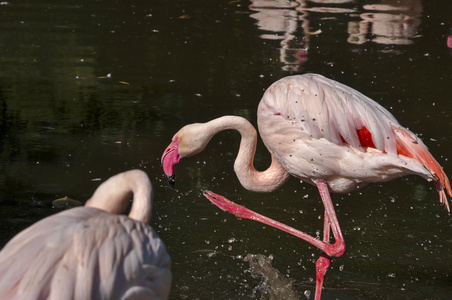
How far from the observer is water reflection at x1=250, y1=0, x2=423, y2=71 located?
8945 mm

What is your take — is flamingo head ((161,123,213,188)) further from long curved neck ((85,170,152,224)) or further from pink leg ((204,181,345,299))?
long curved neck ((85,170,152,224))

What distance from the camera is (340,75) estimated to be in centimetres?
766

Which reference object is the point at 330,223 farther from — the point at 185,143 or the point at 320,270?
the point at 185,143

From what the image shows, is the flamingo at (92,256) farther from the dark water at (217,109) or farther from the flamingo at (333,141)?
the flamingo at (333,141)

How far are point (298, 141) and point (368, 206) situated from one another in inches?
46.9

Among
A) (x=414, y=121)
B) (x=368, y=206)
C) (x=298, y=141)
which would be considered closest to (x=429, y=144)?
(x=414, y=121)

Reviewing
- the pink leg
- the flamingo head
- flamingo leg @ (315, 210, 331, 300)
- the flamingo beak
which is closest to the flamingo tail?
the pink leg

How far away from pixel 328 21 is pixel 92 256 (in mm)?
7805

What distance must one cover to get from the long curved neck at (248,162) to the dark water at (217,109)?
0.36 meters

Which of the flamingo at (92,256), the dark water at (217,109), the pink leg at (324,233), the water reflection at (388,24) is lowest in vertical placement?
the water reflection at (388,24)

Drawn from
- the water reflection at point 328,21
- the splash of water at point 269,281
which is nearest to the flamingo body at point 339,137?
the splash of water at point 269,281

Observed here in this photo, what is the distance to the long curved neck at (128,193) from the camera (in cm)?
A: 292

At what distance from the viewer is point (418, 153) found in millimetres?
4004

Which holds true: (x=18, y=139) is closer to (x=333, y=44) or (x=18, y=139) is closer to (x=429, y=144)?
Result: (x=429, y=144)
